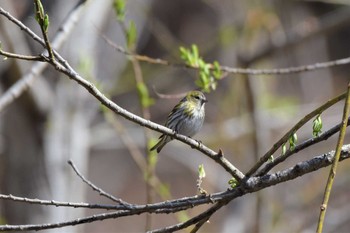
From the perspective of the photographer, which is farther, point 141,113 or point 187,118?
point 141,113

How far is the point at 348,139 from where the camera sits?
389 inches

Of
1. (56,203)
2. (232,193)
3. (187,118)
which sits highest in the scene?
(187,118)

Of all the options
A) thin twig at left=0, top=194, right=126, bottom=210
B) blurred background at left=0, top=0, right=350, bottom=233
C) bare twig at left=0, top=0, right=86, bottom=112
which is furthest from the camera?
blurred background at left=0, top=0, right=350, bottom=233

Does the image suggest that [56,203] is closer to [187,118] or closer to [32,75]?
[32,75]

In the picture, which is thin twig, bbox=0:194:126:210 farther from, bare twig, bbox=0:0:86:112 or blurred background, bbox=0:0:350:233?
blurred background, bbox=0:0:350:233

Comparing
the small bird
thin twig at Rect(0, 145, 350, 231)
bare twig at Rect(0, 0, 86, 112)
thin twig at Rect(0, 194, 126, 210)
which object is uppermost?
the small bird

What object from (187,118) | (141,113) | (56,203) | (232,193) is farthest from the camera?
(141,113)

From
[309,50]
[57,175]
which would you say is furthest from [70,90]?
[309,50]

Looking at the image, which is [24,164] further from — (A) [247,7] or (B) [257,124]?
(A) [247,7]

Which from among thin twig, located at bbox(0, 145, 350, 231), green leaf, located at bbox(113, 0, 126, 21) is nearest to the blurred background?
green leaf, located at bbox(113, 0, 126, 21)

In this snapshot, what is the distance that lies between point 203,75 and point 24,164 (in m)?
2.79

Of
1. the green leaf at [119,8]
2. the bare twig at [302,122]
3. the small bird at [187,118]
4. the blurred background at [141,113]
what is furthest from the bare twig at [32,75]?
the blurred background at [141,113]

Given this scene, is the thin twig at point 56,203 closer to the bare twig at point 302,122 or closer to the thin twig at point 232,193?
the thin twig at point 232,193

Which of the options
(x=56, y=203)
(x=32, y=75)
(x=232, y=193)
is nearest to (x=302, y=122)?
(x=232, y=193)
